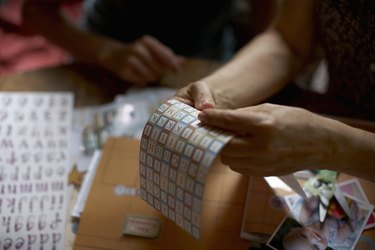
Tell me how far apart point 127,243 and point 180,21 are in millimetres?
715

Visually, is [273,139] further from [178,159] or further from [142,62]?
[142,62]

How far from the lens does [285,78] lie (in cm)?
86

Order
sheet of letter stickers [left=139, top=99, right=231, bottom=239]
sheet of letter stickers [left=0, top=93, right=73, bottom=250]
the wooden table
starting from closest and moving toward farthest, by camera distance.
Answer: sheet of letter stickers [left=139, top=99, right=231, bottom=239], sheet of letter stickers [left=0, top=93, right=73, bottom=250], the wooden table

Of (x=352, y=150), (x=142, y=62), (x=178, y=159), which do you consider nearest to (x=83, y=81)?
(x=142, y=62)

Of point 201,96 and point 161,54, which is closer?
point 201,96

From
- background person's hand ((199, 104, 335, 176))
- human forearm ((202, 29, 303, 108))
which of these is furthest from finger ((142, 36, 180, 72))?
background person's hand ((199, 104, 335, 176))

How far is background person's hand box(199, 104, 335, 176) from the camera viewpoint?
567mm

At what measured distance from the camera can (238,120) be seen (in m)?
0.57

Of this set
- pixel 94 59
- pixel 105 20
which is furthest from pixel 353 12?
pixel 105 20

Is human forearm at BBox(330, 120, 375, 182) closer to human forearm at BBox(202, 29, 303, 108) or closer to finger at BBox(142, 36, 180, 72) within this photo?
human forearm at BBox(202, 29, 303, 108)

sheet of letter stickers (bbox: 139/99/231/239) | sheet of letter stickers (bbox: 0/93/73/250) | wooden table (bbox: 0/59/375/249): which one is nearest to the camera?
sheet of letter stickers (bbox: 139/99/231/239)

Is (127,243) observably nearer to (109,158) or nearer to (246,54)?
(109,158)

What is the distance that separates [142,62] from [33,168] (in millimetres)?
336

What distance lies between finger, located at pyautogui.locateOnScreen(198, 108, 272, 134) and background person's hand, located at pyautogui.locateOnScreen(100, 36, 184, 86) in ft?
1.46
